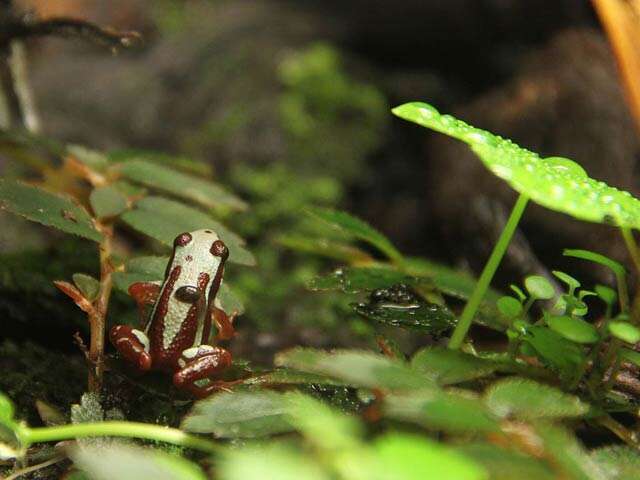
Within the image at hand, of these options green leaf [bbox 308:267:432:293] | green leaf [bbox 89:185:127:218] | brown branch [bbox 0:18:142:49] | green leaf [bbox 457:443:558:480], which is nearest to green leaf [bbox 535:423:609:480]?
green leaf [bbox 457:443:558:480]

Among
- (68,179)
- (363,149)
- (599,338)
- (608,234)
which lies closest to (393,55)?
(363,149)

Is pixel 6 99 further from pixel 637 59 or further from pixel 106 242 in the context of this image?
pixel 637 59

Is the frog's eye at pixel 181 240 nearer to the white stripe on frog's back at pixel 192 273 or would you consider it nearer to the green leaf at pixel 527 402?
the white stripe on frog's back at pixel 192 273

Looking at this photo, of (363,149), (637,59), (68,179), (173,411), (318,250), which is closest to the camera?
(173,411)

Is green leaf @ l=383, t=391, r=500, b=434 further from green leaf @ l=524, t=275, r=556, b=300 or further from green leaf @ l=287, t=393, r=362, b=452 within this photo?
green leaf @ l=524, t=275, r=556, b=300

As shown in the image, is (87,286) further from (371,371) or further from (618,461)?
(618,461)

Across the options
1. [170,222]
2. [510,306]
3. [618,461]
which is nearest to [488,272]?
[510,306]
